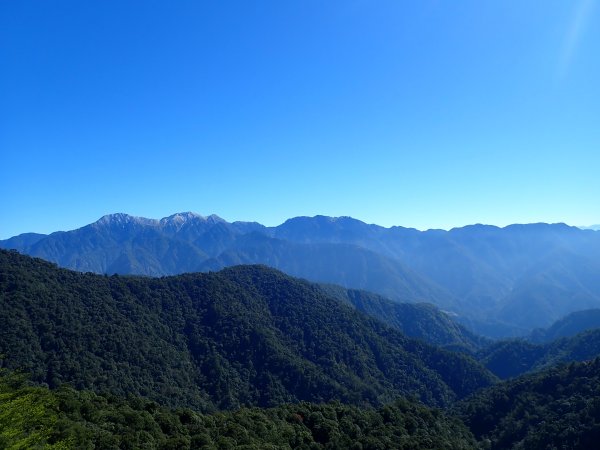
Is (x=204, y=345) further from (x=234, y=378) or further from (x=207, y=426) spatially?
(x=207, y=426)

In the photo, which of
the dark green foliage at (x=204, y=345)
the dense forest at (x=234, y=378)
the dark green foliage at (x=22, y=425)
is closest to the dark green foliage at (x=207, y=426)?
the dark green foliage at (x=22, y=425)

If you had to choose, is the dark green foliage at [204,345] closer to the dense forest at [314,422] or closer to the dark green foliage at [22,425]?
the dense forest at [314,422]

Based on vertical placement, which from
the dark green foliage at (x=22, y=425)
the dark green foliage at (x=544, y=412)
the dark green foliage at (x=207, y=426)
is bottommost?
the dark green foliage at (x=544, y=412)

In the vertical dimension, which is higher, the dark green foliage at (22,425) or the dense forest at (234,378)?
the dark green foliage at (22,425)

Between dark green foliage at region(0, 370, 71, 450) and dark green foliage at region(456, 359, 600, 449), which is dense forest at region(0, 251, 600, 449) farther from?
dark green foliage at region(456, 359, 600, 449)

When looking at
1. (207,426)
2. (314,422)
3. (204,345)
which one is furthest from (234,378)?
(207,426)

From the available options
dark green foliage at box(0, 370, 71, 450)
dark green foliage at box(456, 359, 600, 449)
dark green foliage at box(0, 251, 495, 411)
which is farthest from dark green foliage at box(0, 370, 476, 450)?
dark green foliage at box(0, 251, 495, 411)
